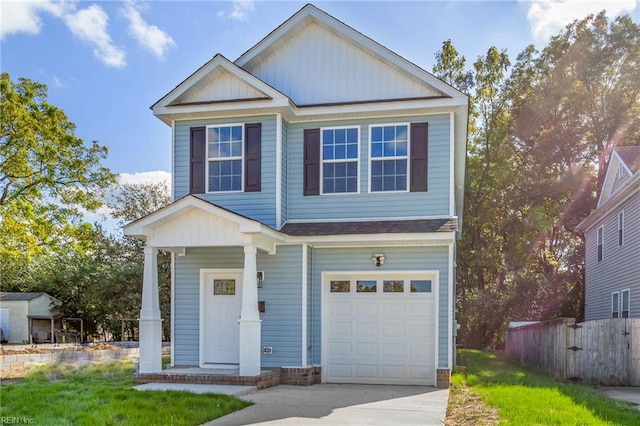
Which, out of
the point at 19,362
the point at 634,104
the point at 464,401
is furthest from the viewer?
the point at 634,104

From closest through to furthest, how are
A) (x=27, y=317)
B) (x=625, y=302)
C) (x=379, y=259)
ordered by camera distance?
(x=379, y=259) → (x=625, y=302) → (x=27, y=317)

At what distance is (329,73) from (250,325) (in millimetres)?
5662

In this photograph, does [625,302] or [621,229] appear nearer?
[625,302]

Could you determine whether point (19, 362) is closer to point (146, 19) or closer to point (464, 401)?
point (146, 19)

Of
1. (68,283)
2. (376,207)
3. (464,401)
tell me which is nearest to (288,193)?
(376,207)

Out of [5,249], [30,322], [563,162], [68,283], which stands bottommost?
[30,322]

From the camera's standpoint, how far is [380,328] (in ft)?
40.2

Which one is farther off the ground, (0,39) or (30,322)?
(0,39)

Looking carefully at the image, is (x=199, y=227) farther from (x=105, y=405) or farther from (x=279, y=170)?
(x=105, y=405)

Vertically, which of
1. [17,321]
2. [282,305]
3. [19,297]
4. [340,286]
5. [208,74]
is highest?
[208,74]

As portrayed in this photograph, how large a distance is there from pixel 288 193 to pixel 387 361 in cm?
405

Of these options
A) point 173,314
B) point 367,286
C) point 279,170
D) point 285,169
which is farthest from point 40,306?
point 367,286

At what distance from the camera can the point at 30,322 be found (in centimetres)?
2844

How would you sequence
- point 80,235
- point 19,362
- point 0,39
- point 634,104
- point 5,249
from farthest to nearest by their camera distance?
point 634,104
point 80,235
point 5,249
point 0,39
point 19,362
